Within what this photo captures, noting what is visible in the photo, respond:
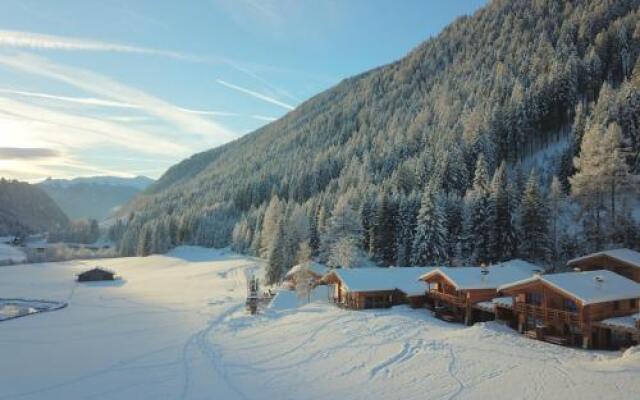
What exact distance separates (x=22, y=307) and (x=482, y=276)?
184 ft

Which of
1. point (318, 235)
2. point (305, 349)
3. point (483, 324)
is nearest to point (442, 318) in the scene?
point (483, 324)

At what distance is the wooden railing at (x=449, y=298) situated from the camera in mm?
40622

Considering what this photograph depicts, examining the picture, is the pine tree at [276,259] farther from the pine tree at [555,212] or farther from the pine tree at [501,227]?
the pine tree at [555,212]

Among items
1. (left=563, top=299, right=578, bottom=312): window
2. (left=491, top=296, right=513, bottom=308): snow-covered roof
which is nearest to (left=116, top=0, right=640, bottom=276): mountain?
(left=491, top=296, right=513, bottom=308): snow-covered roof

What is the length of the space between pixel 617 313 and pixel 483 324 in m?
8.82

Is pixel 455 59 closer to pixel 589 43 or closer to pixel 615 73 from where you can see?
pixel 589 43

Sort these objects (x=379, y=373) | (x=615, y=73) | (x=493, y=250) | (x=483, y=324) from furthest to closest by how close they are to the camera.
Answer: (x=615, y=73)
(x=493, y=250)
(x=483, y=324)
(x=379, y=373)

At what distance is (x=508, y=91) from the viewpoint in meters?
114

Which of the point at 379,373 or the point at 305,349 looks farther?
the point at 305,349

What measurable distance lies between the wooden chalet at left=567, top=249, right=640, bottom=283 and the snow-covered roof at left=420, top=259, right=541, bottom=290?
5.18 m

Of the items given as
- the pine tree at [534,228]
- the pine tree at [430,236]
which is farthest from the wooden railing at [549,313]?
the pine tree at [430,236]

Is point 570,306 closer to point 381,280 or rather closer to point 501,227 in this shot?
point 381,280

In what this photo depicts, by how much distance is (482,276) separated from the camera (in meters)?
41.5

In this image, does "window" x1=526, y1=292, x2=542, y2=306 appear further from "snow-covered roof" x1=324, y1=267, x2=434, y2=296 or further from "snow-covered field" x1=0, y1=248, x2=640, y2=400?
"snow-covered roof" x1=324, y1=267, x2=434, y2=296
